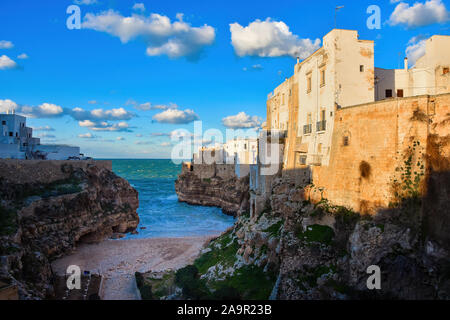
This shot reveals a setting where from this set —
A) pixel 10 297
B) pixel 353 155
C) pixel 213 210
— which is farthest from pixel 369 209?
pixel 213 210

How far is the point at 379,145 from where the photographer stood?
14.6 meters

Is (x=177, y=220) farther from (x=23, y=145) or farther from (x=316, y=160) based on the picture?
(x=316, y=160)

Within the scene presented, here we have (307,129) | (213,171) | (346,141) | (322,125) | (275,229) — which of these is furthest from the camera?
(213,171)

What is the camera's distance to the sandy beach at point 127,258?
882 inches

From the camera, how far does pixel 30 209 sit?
28.5 metres

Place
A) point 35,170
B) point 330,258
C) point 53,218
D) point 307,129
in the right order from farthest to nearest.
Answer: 1. point 35,170
2. point 53,218
3. point 307,129
4. point 330,258

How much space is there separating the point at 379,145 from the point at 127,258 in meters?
23.9

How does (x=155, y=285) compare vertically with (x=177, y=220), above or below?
above

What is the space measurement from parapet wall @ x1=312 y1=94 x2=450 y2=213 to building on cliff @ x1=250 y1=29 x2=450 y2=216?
35 mm

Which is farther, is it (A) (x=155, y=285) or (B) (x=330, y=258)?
(A) (x=155, y=285)

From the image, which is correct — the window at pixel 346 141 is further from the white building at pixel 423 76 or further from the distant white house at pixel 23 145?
the distant white house at pixel 23 145

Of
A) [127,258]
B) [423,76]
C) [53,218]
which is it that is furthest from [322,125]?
[53,218]

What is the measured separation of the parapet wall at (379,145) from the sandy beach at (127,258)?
15482mm

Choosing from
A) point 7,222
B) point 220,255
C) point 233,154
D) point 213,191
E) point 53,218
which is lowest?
point 220,255
